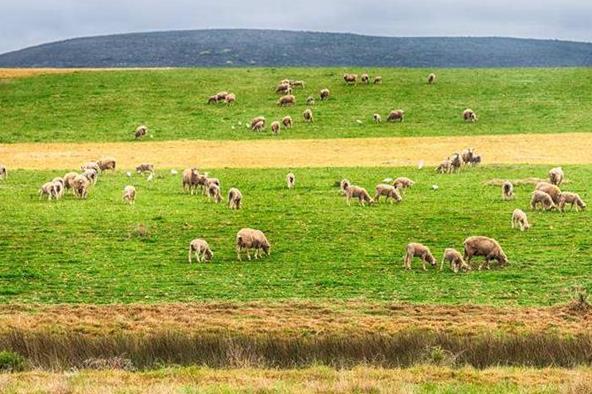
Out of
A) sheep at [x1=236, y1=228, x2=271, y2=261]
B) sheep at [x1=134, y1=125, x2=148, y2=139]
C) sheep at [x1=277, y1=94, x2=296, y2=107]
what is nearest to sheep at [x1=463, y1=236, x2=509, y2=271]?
sheep at [x1=236, y1=228, x2=271, y2=261]

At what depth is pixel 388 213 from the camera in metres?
36.9

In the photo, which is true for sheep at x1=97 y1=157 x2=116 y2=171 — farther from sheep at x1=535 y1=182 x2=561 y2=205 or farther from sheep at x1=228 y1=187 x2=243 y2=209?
sheep at x1=535 y1=182 x2=561 y2=205

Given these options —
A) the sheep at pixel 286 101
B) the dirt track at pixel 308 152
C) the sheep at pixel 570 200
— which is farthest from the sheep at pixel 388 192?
the sheep at pixel 286 101

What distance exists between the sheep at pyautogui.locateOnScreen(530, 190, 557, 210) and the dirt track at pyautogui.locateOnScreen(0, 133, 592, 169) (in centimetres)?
1546

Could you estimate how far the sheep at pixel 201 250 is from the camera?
29219 mm

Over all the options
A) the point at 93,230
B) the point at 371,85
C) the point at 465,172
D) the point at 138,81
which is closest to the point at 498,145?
the point at 465,172

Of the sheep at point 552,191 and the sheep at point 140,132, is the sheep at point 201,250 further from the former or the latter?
the sheep at point 140,132

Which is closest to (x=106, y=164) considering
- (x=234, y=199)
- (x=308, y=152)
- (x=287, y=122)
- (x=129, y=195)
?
(x=129, y=195)

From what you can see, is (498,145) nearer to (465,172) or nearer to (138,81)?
(465,172)

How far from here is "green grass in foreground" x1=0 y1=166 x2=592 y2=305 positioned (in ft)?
84.0

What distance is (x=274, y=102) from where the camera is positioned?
76.3 m

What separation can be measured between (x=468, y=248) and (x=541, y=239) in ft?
14.8

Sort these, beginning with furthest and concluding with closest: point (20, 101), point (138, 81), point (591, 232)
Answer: point (138, 81) < point (20, 101) < point (591, 232)

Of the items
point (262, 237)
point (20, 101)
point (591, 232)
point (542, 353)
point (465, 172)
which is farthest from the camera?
point (20, 101)
